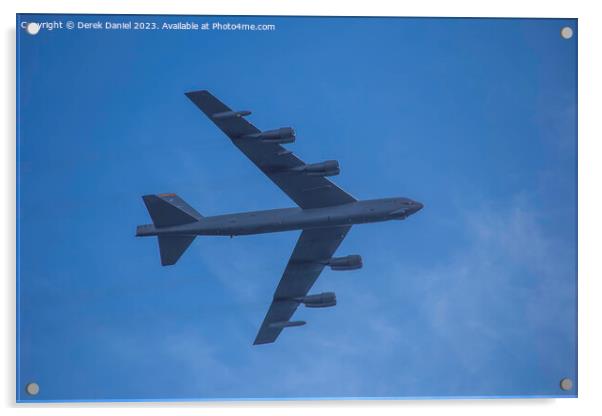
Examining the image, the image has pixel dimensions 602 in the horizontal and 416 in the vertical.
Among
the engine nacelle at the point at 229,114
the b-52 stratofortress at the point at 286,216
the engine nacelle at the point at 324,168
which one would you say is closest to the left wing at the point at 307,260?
the b-52 stratofortress at the point at 286,216

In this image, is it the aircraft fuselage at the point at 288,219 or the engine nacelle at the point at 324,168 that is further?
the aircraft fuselage at the point at 288,219

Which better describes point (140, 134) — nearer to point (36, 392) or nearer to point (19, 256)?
point (19, 256)

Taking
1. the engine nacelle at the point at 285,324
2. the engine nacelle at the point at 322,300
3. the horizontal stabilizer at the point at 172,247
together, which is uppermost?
the horizontal stabilizer at the point at 172,247

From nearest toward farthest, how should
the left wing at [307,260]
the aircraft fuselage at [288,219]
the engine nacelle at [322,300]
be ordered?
the engine nacelle at [322,300] → the aircraft fuselage at [288,219] → the left wing at [307,260]

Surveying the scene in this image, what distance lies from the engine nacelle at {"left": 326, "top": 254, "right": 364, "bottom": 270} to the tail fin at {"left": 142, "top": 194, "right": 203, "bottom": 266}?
7.35 ft

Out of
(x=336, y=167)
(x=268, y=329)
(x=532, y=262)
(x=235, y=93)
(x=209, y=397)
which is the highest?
(x=235, y=93)

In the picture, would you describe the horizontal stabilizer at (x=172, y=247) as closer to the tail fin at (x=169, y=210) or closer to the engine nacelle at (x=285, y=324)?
the tail fin at (x=169, y=210)

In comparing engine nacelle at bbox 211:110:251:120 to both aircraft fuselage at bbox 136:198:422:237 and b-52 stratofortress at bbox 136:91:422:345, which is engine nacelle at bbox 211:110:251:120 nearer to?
b-52 stratofortress at bbox 136:91:422:345

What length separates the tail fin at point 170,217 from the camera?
14.9 metres

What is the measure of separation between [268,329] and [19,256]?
152 inches

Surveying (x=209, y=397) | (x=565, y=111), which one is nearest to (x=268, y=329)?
(x=209, y=397)

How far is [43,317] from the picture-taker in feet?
47.5

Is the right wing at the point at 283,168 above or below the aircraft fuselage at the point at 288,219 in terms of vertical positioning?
above

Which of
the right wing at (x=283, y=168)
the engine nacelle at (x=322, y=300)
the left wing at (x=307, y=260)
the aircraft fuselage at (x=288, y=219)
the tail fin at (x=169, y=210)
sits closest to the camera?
the tail fin at (x=169, y=210)
